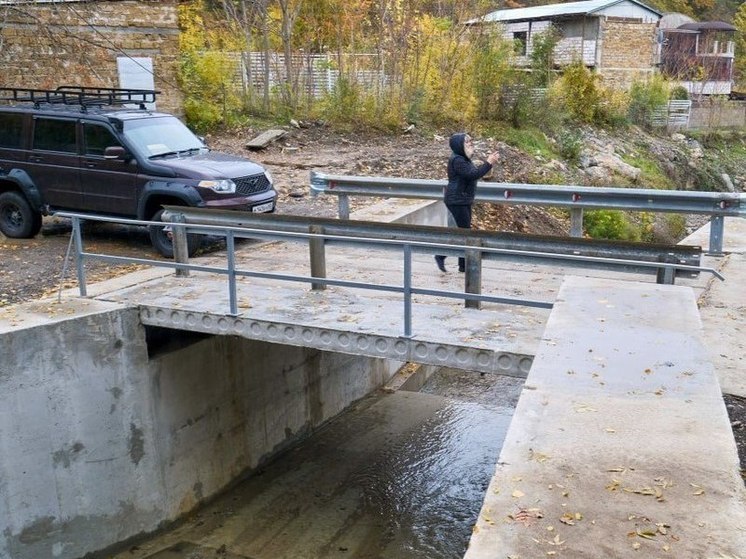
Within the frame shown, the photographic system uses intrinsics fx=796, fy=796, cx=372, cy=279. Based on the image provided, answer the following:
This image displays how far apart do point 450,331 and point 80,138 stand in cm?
693

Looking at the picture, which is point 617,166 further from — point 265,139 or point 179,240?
point 179,240

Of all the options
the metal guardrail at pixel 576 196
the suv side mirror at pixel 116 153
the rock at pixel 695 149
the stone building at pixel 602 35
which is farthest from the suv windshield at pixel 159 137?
the stone building at pixel 602 35

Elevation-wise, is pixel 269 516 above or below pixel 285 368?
below

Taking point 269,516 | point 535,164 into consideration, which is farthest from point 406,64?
point 269,516

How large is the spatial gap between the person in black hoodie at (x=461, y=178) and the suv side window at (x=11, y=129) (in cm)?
679

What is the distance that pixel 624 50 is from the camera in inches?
1667

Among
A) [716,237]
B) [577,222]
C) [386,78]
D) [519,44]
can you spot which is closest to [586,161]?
[386,78]

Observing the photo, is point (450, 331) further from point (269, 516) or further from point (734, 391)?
point (269, 516)

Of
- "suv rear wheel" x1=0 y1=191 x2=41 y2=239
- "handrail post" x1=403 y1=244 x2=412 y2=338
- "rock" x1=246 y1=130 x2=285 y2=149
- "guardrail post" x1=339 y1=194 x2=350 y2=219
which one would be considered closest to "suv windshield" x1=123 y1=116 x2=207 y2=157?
"suv rear wheel" x1=0 y1=191 x2=41 y2=239

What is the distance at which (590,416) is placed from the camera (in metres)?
4.41

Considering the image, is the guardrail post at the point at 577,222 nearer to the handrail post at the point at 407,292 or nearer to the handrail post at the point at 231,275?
the handrail post at the point at 407,292

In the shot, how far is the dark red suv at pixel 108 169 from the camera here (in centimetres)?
1098

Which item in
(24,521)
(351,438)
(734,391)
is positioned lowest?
(351,438)

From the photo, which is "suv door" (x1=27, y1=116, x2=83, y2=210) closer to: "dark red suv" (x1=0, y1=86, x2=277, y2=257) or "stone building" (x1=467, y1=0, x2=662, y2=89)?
"dark red suv" (x1=0, y1=86, x2=277, y2=257)
